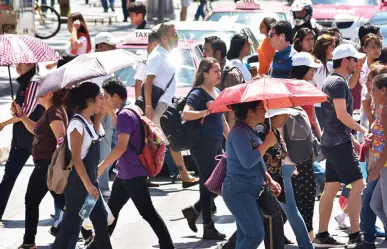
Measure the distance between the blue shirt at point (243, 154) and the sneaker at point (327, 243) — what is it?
6.64ft

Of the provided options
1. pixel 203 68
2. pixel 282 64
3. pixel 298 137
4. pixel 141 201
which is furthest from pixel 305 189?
pixel 282 64

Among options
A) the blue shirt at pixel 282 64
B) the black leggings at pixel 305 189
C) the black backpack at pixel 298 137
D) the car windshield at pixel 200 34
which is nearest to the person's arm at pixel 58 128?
the black backpack at pixel 298 137

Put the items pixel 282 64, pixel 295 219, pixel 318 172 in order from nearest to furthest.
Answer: pixel 295 219
pixel 318 172
pixel 282 64

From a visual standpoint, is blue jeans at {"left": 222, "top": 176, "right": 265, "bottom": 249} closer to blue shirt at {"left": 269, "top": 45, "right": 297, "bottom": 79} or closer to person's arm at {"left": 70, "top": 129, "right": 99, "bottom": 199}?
person's arm at {"left": 70, "top": 129, "right": 99, "bottom": 199}

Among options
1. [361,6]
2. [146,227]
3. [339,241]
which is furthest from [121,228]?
[361,6]

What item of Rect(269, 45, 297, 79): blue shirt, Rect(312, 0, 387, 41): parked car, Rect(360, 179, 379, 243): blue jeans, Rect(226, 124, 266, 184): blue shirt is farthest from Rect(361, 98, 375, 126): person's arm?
Rect(312, 0, 387, 41): parked car

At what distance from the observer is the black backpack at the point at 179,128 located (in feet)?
33.2

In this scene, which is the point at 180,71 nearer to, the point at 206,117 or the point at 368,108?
the point at 368,108

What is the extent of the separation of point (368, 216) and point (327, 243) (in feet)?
1.57

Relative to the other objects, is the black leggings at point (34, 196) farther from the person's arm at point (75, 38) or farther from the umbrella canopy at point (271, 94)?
the person's arm at point (75, 38)

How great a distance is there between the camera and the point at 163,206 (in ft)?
38.1

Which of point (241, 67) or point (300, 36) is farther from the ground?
point (300, 36)

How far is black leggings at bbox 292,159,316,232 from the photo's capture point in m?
9.85

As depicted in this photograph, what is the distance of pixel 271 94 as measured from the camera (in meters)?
8.02
